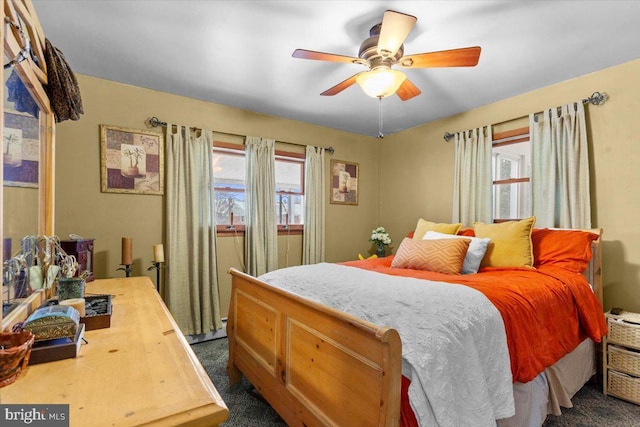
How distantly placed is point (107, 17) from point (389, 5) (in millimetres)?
1752

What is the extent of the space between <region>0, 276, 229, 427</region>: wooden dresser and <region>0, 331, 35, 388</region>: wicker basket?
1.0 inches

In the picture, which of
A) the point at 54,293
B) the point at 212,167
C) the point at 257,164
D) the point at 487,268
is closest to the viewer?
the point at 54,293

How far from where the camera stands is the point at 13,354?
0.77m

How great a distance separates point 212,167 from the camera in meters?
3.27

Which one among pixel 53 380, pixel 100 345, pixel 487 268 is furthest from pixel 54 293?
pixel 487 268

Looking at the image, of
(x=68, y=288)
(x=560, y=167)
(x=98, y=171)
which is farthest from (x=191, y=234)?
(x=560, y=167)

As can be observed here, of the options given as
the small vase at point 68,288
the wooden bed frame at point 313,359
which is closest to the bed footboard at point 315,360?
the wooden bed frame at point 313,359

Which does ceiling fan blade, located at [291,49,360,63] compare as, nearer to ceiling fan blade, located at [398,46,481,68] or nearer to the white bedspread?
ceiling fan blade, located at [398,46,481,68]

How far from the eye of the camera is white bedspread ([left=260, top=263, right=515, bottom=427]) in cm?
115

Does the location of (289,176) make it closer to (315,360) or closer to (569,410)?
(315,360)

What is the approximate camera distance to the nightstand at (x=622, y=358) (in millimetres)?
2088

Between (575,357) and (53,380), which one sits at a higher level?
(53,380)

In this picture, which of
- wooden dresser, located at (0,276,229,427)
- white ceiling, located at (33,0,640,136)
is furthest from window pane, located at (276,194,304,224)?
wooden dresser, located at (0,276,229,427)

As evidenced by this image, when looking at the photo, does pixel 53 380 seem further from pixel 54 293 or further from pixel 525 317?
pixel 525 317
